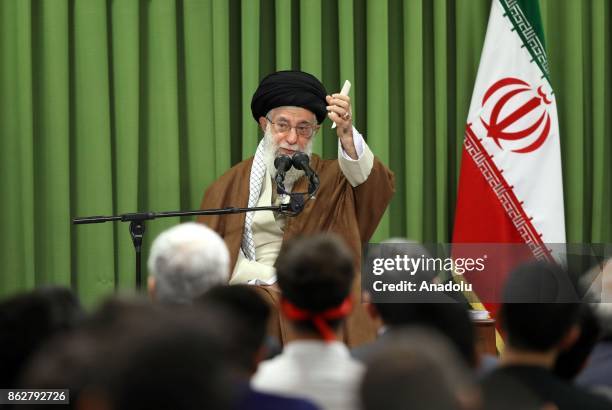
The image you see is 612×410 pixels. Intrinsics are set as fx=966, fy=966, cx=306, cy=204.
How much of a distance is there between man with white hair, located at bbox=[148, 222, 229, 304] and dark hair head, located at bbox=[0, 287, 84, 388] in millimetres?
497

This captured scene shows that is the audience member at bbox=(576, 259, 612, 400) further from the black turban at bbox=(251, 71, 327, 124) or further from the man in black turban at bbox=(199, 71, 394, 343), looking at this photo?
the black turban at bbox=(251, 71, 327, 124)

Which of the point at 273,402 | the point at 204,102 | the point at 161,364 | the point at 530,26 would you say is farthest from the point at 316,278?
the point at 530,26

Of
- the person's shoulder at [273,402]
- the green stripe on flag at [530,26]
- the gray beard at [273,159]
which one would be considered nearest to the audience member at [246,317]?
the person's shoulder at [273,402]

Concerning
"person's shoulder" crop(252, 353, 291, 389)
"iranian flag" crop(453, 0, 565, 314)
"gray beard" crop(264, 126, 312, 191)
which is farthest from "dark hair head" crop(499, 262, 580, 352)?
"iranian flag" crop(453, 0, 565, 314)

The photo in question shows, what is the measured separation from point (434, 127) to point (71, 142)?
1.95m

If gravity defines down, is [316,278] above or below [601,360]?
above

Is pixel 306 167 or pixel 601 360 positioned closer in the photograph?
pixel 601 360

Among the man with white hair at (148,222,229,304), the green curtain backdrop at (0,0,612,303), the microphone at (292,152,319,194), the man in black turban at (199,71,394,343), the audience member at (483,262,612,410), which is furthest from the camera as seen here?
the green curtain backdrop at (0,0,612,303)

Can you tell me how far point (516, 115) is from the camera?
196 inches

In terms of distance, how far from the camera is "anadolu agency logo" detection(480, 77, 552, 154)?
4.96 m

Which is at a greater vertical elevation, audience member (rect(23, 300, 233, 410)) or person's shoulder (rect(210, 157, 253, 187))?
person's shoulder (rect(210, 157, 253, 187))
